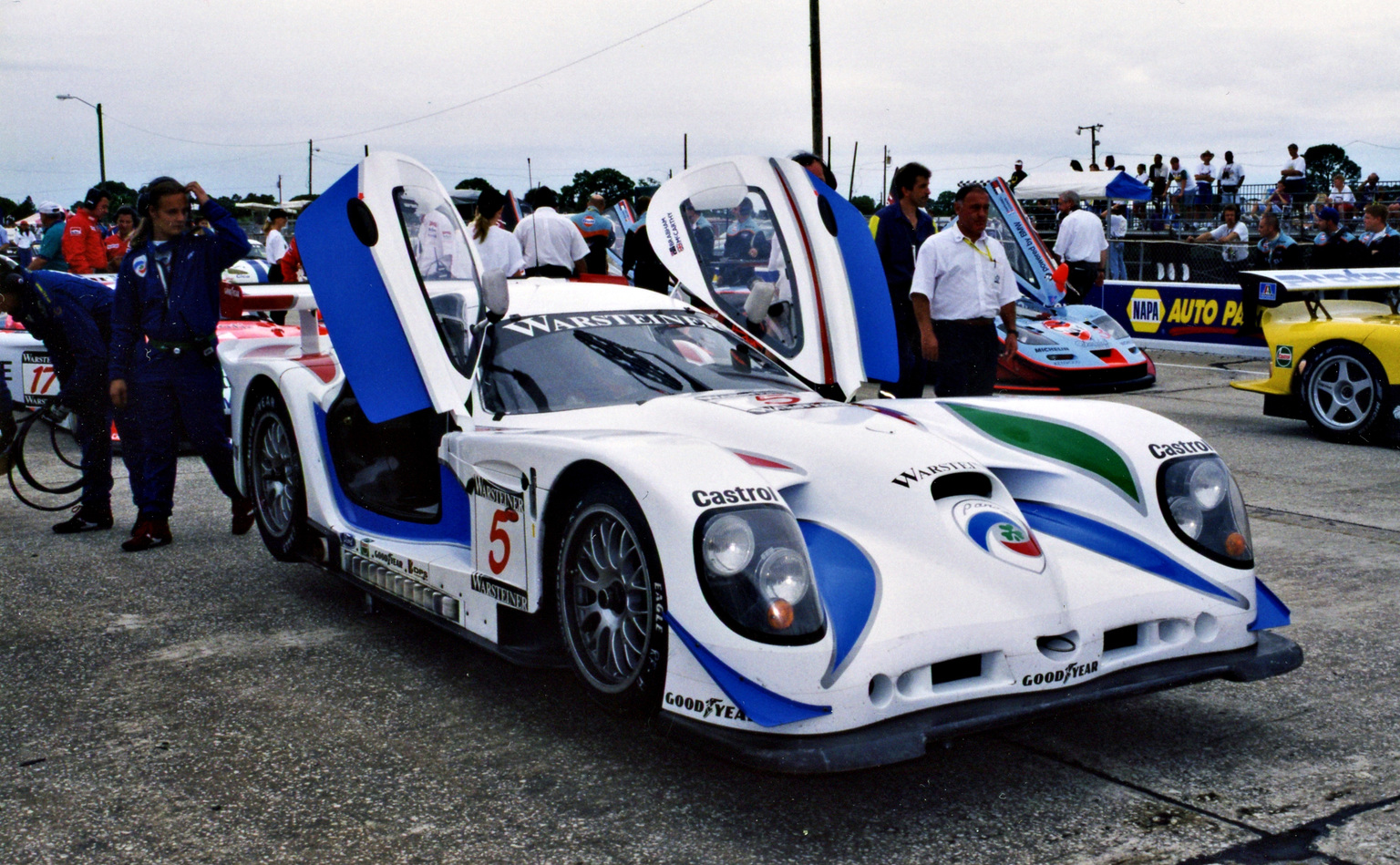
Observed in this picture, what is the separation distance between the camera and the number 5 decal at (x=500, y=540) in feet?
12.9

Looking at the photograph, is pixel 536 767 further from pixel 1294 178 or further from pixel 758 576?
pixel 1294 178

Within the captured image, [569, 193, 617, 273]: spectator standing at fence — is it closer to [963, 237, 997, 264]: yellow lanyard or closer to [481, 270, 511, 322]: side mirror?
[963, 237, 997, 264]: yellow lanyard

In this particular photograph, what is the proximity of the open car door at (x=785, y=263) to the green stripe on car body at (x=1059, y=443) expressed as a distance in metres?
1.00

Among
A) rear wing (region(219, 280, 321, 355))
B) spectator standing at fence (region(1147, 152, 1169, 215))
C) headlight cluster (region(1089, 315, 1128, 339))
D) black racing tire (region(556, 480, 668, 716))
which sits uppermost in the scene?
spectator standing at fence (region(1147, 152, 1169, 215))

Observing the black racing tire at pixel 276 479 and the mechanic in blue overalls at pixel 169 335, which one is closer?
the black racing tire at pixel 276 479

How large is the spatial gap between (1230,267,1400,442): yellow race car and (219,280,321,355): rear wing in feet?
21.2

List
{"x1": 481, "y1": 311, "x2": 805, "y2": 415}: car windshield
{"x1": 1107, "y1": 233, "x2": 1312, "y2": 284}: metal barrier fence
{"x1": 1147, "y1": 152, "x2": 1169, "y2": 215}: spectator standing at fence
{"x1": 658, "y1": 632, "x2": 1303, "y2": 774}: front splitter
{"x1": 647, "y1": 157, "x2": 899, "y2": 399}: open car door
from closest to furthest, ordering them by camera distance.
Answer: {"x1": 658, "y1": 632, "x2": 1303, "y2": 774}: front splitter < {"x1": 481, "y1": 311, "x2": 805, "y2": 415}: car windshield < {"x1": 647, "y1": 157, "x2": 899, "y2": 399}: open car door < {"x1": 1107, "y1": 233, "x2": 1312, "y2": 284}: metal barrier fence < {"x1": 1147, "y1": 152, "x2": 1169, "y2": 215}: spectator standing at fence

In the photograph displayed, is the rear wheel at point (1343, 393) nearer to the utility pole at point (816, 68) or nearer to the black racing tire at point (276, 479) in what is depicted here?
the black racing tire at point (276, 479)

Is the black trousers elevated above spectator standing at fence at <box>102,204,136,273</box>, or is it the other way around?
spectator standing at fence at <box>102,204,136,273</box>

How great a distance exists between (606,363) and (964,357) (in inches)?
124

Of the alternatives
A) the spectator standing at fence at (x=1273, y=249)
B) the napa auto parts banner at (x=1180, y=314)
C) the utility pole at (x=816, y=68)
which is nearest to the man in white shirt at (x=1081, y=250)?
the napa auto parts banner at (x=1180, y=314)

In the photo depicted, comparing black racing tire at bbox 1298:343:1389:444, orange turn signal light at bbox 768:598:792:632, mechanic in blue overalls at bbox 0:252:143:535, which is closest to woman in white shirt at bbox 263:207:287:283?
mechanic in blue overalls at bbox 0:252:143:535

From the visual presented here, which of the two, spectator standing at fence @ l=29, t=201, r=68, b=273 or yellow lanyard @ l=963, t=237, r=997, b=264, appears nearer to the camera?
yellow lanyard @ l=963, t=237, r=997, b=264

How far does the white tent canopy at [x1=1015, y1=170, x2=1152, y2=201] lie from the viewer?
24891 mm
